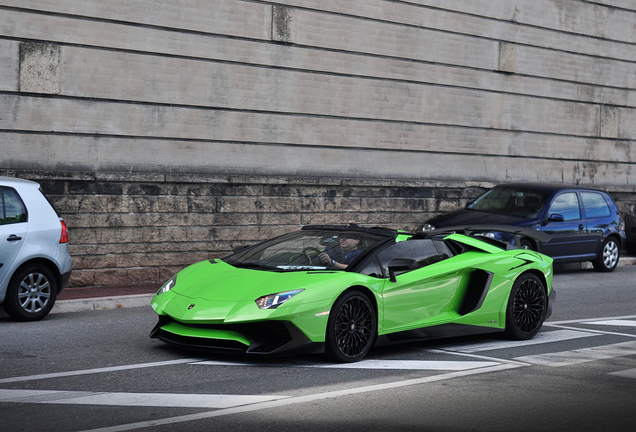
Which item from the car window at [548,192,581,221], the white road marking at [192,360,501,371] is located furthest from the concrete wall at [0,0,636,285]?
the white road marking at [192,360,501,371]

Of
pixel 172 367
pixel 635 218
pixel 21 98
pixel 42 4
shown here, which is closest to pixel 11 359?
pixel 172 367

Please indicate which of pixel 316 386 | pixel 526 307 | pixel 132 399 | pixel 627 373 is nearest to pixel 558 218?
pixel 526 307

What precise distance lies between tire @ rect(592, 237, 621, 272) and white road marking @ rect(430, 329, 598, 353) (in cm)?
723

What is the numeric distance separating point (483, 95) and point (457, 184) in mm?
2173

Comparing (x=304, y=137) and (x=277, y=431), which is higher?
(x=304, y=137)

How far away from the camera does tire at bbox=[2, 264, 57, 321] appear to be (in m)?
8.99

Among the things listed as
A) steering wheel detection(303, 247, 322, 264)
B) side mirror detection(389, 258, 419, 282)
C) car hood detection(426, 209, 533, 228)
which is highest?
car hood detection(426, 209, 533, 228)

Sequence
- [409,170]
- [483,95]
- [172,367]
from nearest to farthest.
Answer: [172,367]
[409,170]
[483,95]

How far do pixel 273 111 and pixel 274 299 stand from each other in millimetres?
8526

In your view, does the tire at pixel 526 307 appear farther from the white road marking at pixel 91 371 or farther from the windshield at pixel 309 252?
the white road marking at pixel 91 371

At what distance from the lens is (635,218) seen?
18.8 m

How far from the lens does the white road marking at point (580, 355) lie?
284 inches

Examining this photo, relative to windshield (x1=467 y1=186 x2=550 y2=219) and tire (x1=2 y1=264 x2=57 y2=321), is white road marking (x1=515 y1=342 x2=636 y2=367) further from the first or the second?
windshield (x1=467 y1=186 x2=550 y2=219)

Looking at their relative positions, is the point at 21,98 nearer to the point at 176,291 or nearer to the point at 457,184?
the point at 176,291
